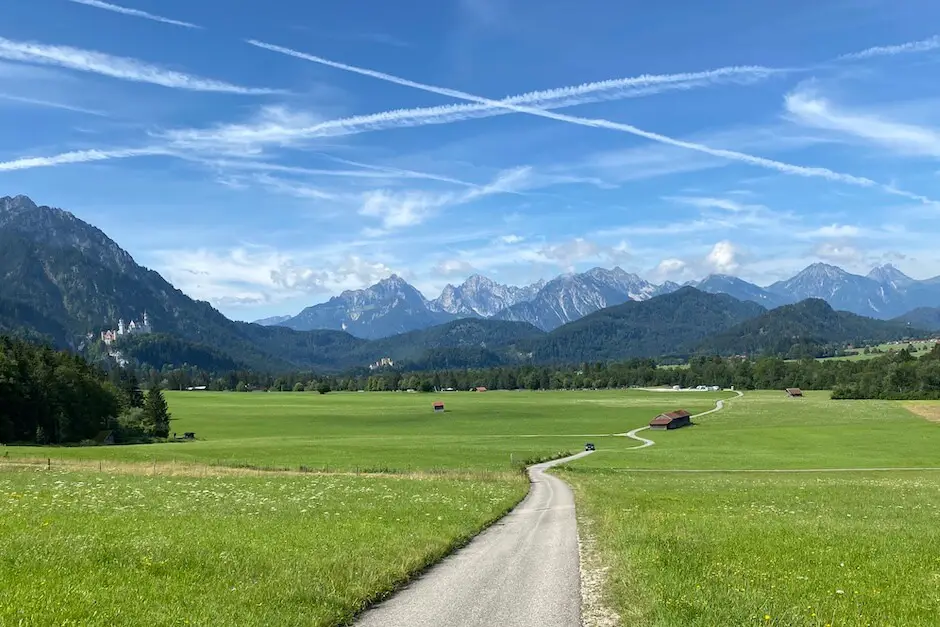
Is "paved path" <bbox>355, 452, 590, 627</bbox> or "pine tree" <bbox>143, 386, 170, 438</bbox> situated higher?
"paved path" <bbox>355, 452, 590, 627</bbox>

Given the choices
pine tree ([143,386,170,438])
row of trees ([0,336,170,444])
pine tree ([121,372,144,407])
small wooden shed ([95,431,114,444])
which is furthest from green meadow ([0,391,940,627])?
pine tree ([121,372,144,407])

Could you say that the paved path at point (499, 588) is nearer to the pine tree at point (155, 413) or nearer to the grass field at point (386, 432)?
the grass field at point (386, 432)

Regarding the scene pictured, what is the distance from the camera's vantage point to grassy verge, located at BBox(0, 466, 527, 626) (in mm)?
11344

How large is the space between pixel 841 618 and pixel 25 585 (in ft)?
48.5

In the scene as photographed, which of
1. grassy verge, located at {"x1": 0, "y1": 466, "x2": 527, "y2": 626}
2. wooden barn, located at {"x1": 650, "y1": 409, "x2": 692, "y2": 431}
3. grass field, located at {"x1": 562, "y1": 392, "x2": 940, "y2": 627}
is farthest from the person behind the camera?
wooden barn, located at {"x1": 650, "y1": 409, "x2": 692, "y2": 431}

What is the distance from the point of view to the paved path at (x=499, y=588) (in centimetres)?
1241

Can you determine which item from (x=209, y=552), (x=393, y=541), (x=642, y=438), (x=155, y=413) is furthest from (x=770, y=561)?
(x=155, y=413)

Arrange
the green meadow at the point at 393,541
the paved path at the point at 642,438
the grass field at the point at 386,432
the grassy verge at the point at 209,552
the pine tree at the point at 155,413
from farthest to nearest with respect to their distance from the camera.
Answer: the pine tree at the point at 155,413 < the paved path at the point at 642,438 < the grass field at the point at 386,432 < the green meadow at the point at 393,541 < the grassy verge at the point at 209,552

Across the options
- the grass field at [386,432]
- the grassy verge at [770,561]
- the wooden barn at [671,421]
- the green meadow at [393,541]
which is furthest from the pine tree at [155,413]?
the grassy verge at [770,561]

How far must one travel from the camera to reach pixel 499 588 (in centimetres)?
1477

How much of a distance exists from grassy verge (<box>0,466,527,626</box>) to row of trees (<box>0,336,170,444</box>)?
76.9 meters

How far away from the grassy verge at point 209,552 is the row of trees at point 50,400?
76935mm

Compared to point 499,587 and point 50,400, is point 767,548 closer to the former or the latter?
point 499,587

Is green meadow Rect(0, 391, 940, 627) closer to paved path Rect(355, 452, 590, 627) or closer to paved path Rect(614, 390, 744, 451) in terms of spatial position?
paved path Rect(355, 452, 590, 627)
